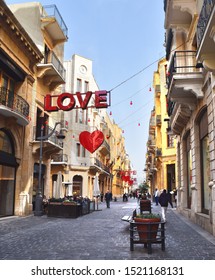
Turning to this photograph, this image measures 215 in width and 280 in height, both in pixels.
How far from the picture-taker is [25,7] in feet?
69.4

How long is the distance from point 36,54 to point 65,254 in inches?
555

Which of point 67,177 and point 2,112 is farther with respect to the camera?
point 67,177

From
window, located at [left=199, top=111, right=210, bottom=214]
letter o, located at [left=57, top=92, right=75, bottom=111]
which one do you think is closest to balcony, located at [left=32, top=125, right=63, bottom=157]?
letter o, located at [left=57, top=92, right=75, bottom=111]

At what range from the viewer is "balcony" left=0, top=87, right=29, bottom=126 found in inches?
596

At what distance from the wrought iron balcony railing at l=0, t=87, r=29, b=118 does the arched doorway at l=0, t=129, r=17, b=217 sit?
4.30ft

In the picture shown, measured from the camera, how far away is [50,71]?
68.7ft

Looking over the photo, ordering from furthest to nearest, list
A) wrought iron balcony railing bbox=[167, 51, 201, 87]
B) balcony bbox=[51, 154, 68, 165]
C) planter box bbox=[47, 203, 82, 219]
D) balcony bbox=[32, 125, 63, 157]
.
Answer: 1. balcony bbox=[51, 154, 68, 165]
2. balcony bbox=[32, 125, 63, 157]
3. planter box bbox=[47, 203, 82, 219]
4. wrought iron balcony railing bbox=[167, 51, 201, 87]

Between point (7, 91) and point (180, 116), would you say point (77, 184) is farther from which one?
point (180, 116)

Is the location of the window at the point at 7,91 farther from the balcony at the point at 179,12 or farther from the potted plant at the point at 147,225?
the potted plant at the point at 147,225

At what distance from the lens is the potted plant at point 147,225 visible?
299 inches

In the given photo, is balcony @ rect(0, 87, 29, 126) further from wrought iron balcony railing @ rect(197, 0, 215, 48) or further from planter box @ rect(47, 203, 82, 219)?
wrought iron balcony railing @ rect(197, 0, 215, 48)

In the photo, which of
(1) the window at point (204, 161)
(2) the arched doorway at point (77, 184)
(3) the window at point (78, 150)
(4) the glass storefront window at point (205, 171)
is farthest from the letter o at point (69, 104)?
(2) the arched doorway at point (77, 184)
